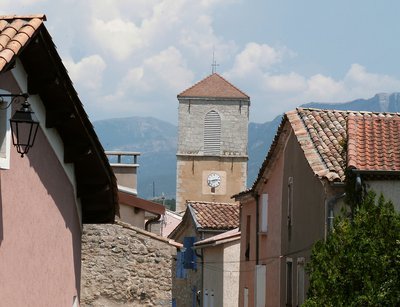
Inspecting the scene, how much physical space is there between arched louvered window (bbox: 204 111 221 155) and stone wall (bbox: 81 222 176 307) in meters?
68.7

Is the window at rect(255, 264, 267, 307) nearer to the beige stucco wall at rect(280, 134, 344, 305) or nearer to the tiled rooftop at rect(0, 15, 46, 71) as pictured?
the beige stucco wall at rect(280, 134, 344, 305)

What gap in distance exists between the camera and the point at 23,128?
1066 centimetres

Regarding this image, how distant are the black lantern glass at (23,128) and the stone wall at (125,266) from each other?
12.9m

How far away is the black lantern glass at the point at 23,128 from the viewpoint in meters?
9.69

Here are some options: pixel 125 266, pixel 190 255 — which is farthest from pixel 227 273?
pixel 125 266

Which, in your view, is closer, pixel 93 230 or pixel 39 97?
pixel 39 97

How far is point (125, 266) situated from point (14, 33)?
14238mm

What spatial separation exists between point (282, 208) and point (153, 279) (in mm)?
5341

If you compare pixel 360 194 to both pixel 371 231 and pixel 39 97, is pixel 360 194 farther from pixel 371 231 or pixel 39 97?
pixel 39 97

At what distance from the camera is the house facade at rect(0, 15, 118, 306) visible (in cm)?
1054

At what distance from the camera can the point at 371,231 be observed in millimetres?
17078

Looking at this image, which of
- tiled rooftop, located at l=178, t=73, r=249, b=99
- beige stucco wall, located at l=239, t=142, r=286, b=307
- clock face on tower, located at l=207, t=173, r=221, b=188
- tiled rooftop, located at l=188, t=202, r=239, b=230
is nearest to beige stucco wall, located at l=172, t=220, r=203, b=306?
tiled rooftop, located at l=188, t=202, r=239, b=230

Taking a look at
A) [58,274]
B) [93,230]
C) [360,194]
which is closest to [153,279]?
[93,230]

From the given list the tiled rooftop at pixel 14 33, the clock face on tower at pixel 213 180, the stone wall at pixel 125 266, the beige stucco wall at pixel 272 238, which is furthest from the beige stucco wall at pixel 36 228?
the clock face on tower at pixel 213 180
